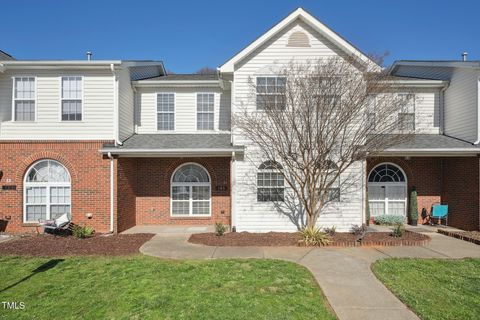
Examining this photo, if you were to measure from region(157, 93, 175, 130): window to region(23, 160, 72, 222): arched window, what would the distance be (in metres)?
4.66

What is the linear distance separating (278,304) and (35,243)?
29.0 feet

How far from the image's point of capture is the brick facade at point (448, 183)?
39.0 ft

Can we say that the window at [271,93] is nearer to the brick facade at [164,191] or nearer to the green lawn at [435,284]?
the brick facade at [164,191]

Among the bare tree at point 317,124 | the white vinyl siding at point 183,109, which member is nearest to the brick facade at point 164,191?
the white vinyl siding at point 183,109

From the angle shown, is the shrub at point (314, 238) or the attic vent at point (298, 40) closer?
the shrub at point (314, 238)

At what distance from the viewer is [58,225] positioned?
1050 centimetres

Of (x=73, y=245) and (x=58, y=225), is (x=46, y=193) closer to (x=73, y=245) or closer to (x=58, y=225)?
(x=58, y=225)

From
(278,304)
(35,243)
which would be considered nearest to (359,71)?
(278,304)

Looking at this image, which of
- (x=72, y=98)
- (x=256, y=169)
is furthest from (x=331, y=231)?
(x=72, y=98)

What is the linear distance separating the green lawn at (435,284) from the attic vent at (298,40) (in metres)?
8.27

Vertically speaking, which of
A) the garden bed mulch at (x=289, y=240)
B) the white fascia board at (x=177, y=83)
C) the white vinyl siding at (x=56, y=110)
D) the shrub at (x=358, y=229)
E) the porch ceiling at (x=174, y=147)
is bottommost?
the garden bed mulch at (x=289, y=240)

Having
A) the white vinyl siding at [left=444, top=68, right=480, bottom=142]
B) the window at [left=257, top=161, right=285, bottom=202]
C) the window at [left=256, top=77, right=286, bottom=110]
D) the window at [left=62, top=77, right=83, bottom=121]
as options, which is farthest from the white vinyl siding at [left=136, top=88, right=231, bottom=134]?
the white vinyl siding at [left=444, top=68, right=480, bottom=142]

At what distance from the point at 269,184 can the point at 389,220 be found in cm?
611

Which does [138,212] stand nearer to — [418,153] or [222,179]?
[222,179]
